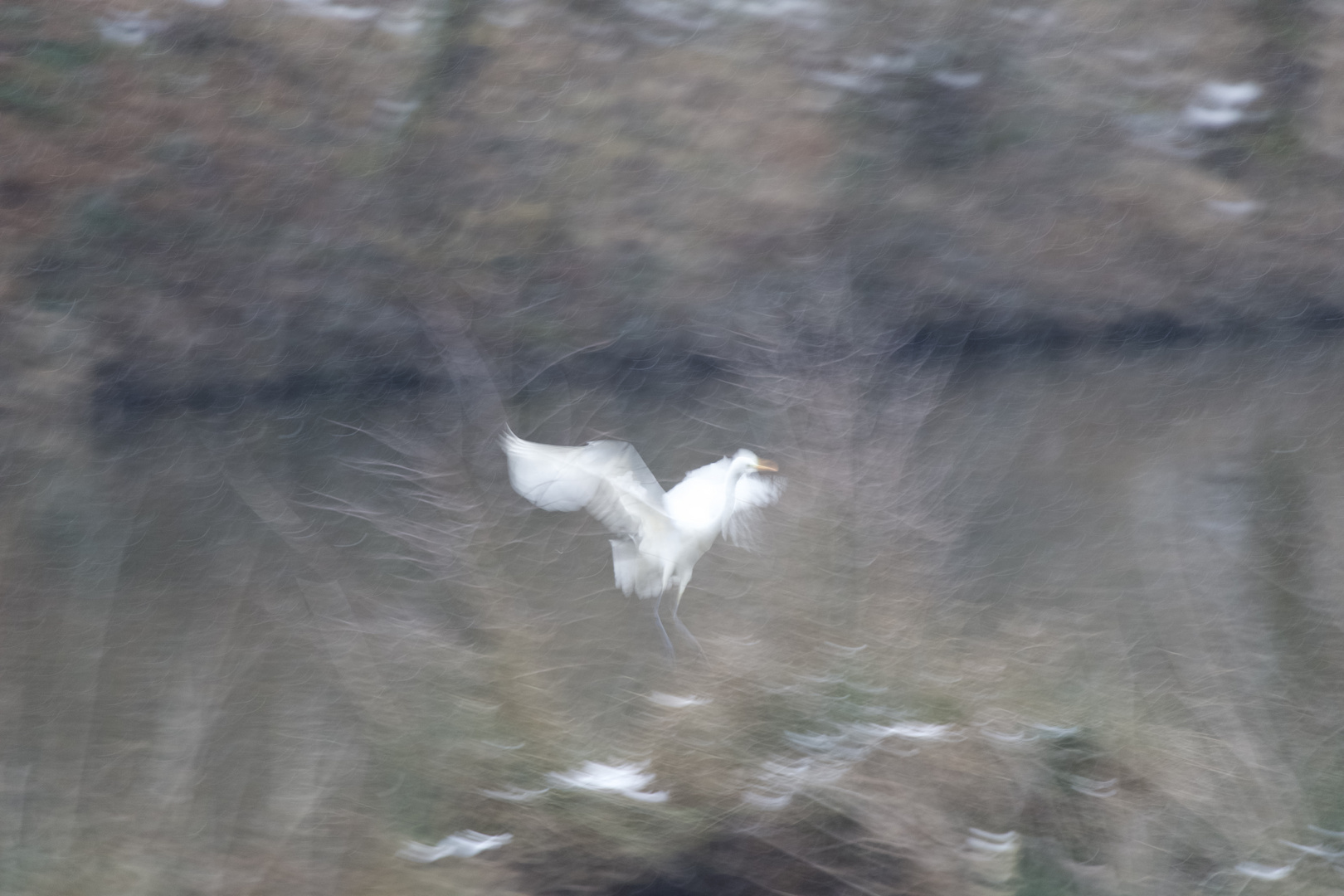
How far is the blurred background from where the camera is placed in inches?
76.8

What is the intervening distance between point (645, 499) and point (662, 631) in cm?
39

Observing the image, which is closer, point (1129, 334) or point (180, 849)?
point (180, 849)

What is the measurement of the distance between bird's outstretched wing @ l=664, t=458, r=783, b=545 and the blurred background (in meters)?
0.06

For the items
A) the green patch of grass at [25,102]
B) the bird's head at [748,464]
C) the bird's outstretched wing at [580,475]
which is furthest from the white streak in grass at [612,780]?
the green patch of grass at [25,102]

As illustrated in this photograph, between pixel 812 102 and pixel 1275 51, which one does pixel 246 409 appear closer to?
pixel 812 102

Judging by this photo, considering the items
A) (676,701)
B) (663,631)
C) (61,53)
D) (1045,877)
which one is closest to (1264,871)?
(1045,877)

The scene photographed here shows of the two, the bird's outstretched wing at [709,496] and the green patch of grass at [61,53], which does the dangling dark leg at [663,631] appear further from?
the green patch of grass at [61,53]

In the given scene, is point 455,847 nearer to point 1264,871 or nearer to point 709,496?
point 709,496

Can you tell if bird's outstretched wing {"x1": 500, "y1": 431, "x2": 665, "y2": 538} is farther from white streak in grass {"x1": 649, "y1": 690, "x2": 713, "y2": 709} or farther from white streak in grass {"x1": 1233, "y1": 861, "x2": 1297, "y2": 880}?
white streak in grass {"x1": 1233, "y1": 861, "x2": 1297, "y2": 880}

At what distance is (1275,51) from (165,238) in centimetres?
259

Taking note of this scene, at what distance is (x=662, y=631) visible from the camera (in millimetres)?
2043

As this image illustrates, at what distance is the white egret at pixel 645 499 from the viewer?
1682 millimetres

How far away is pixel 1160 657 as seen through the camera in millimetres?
2143

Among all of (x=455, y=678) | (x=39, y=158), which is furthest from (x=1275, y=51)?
(x=39, y=158)
